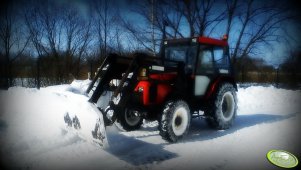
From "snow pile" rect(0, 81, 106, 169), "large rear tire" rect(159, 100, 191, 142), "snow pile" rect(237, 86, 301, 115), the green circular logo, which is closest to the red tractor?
"large rear tire" rect(159, 100, 191, 142)

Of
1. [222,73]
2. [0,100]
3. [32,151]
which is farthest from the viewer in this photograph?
[0,100]

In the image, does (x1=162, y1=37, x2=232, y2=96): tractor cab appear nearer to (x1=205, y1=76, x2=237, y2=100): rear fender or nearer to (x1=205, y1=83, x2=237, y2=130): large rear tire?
(x1=205, y1=76, x2=237, y2=100): rear fender

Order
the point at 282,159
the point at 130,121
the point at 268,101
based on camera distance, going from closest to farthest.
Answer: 1. the point at 282,159
2. the point at 130,121
3. the point at 268,101

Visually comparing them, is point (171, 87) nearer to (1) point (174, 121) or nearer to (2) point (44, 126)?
(1) point (174, 121)

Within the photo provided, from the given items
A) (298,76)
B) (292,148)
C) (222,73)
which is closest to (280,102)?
(298,76)

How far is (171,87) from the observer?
16.8 ft

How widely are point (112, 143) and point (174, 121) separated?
1.16m

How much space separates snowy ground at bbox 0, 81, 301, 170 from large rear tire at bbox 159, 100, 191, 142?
17 cm

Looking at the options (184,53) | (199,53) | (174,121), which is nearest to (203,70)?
(199,53)

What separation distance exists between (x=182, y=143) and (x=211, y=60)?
200 centimetres

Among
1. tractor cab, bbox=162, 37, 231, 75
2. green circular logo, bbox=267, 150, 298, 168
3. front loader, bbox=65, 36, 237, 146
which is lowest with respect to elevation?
green circular logo, bbox=267, 150, 298, 168

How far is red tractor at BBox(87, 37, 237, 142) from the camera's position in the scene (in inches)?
182

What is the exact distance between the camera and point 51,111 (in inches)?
197

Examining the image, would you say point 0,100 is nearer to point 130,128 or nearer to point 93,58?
point 130,128
